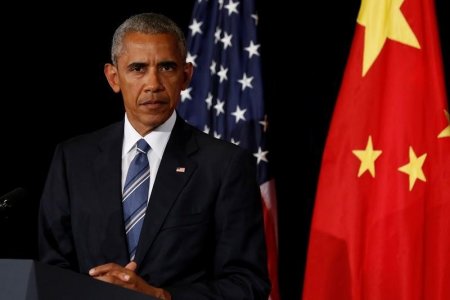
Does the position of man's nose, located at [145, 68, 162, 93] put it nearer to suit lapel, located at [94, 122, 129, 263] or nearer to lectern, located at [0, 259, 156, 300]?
suit lapel, located at [94, 122, 129, 263]

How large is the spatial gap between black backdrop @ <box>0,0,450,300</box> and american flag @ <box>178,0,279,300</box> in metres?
0.35

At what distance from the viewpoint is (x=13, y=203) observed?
70.2 inches

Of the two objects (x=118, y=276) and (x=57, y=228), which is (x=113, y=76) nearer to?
(x=57, y=228)

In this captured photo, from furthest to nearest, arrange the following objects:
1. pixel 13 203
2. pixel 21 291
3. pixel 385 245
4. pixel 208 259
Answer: pixel 385 245
pixel 208 259
pixel 13 203
pixel 21 291

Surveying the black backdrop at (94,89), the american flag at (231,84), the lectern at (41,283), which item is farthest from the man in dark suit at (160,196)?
the black backdrop at (94,89)

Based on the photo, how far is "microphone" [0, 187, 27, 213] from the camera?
1764 mm

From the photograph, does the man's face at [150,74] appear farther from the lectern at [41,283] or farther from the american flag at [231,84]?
the american flag at [231,84]

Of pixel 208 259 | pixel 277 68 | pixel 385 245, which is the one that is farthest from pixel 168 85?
pixel 277 68

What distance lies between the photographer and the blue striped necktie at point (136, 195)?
2178mm

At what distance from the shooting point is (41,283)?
4.69ft

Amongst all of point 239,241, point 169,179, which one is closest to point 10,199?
point 169,179

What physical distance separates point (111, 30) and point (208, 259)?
6.50ft

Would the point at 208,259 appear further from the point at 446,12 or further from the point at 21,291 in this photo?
the point at 446,12

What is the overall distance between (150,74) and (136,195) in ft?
1.05
